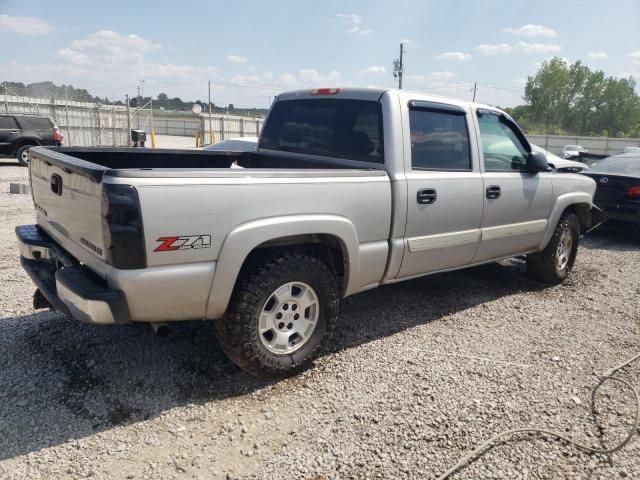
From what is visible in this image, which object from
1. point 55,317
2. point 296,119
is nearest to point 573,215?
point 296,119

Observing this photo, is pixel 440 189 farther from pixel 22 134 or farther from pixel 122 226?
pixel 22 134

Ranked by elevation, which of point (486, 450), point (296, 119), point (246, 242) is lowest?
point (486, 450)

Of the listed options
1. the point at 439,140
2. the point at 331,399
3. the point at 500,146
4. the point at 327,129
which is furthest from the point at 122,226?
the point at 500,146

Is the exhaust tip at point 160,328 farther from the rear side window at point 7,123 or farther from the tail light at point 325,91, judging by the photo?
the rear side window at point 7,123

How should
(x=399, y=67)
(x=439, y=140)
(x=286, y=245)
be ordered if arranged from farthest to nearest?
(x=399, y=67) < (x=439, y=140) < (x=286, y=245)

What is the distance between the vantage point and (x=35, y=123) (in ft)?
53.6

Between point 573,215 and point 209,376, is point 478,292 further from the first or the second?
point 209,376

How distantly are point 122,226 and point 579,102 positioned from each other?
272ft

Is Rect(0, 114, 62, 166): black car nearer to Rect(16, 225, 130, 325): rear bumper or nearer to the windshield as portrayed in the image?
Rect(16, 225, 130, 325): rear bumper

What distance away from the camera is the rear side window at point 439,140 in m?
3.99

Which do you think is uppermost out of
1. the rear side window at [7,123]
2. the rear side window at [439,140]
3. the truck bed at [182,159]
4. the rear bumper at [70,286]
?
the rear side window at [7,123]

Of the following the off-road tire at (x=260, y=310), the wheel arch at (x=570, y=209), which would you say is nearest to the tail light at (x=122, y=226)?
the off-road tire at (x=260, y=310)

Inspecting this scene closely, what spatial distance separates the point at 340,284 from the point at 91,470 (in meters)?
1.92

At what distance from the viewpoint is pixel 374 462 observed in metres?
2.66
